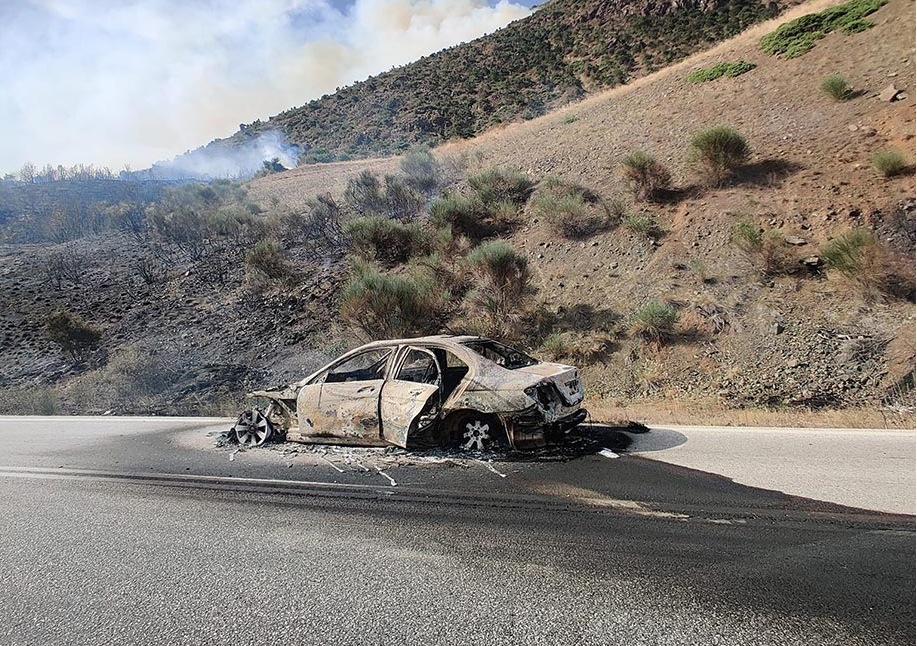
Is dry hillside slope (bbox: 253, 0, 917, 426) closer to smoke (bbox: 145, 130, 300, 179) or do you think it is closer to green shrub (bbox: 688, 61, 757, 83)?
green shrub (bbox: 688, 61, 757, 83)

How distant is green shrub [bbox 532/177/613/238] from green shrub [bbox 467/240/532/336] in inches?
102

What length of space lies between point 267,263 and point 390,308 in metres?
7.42

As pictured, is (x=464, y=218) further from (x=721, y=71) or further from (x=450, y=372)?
(x=721, y=71)

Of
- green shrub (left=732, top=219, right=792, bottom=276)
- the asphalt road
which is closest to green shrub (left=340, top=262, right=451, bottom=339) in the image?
green shrub (left=732, top=219, right=792, bottom=276)

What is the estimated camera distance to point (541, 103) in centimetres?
4172

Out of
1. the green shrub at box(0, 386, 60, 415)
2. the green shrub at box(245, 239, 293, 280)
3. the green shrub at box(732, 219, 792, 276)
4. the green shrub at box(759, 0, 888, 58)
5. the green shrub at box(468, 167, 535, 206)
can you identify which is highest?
the green shrub at box(759, 0, 888, 58)

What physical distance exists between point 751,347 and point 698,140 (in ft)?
28.0

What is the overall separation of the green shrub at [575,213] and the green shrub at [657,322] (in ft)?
17.5

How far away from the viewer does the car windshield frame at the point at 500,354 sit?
6.00 metres

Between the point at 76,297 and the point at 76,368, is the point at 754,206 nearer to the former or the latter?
the point at 76,368

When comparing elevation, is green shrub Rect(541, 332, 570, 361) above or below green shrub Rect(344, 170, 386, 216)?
below

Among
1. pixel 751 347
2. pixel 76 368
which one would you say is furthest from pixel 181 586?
pixel 76 368

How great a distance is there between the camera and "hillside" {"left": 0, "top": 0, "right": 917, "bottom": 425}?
10000 mm

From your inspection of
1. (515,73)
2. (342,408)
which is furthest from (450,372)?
(515,73)
